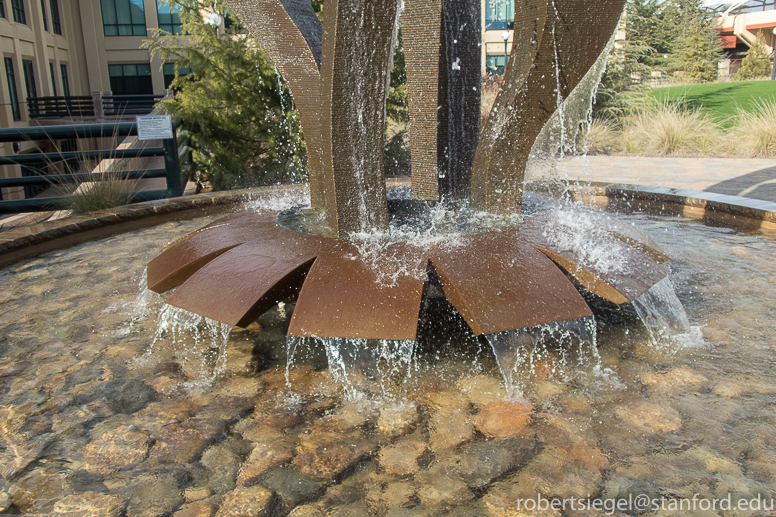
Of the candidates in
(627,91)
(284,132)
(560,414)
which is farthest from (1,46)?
(560,414)

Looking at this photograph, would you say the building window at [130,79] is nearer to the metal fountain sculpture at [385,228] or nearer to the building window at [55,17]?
the building window at [55,17]

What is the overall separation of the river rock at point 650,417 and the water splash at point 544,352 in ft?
1.15

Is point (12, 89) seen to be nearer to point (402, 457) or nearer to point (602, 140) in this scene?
point (602, 140)

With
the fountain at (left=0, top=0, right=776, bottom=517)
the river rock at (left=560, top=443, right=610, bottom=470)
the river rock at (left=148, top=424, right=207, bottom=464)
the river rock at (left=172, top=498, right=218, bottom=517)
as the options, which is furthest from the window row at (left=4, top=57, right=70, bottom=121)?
the river rock at (left=560, top=443, right=610, bottom=470)

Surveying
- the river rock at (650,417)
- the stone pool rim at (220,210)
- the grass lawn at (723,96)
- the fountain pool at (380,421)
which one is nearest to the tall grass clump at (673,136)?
the stone pool rim at (220,210)

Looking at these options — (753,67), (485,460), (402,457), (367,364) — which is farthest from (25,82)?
(753,67)

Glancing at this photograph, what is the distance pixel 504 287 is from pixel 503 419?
0.62m

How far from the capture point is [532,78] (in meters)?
3.20

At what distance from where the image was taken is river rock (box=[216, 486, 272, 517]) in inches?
75.4

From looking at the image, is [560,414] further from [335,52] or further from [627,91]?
[627,91]

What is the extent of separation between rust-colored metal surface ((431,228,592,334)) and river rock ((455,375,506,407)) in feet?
0.95

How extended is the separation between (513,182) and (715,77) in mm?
38767

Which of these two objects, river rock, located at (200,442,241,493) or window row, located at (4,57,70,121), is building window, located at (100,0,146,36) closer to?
window row, located at (4,57,70,121)

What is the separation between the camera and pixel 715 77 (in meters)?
35.5
